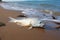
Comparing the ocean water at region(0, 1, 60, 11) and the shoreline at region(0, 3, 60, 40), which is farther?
the ocean water at region(0, 1, 60, 11)

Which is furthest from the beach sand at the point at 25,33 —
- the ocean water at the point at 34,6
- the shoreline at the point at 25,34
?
the ocean water at the point at 34,6

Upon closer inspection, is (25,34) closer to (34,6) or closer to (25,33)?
(25,33)

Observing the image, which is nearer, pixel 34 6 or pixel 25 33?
pixel 25 33

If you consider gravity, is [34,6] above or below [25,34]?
below

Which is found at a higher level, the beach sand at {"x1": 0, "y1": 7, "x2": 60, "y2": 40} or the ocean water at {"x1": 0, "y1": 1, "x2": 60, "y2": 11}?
the beach sand at {"x1": 0, "y1": 7, "x2": 60, "y2": 40}

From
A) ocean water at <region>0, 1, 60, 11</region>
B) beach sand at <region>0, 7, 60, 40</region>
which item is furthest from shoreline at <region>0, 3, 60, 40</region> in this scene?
ocean water at <region>0, 1, 60, 11</region>

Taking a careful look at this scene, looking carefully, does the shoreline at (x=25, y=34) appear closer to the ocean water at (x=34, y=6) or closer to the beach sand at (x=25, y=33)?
the beach sand at (x=25, y=33)

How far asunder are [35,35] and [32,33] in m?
0.15

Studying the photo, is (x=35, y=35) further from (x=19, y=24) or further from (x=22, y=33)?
(x=19, y=24)

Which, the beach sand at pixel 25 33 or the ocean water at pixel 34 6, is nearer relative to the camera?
the beach sand at pixel 25 33

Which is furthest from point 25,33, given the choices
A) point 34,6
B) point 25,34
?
point 34,6

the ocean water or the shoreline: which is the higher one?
the shoreline

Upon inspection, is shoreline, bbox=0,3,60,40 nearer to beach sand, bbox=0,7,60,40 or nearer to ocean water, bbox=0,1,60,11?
beach sand, bbox=0,7,60,40

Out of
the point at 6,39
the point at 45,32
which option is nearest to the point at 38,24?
the point at 45,32
